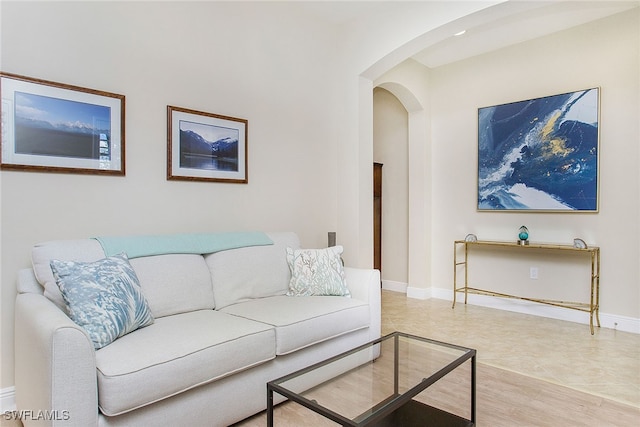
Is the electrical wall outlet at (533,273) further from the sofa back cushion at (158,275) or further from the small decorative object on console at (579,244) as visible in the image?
the sofa back cushion at (158,275)

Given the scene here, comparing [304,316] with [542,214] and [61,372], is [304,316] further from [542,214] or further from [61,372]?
[542,214]

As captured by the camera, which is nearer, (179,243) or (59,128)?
(59,128)

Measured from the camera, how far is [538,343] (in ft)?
10.1

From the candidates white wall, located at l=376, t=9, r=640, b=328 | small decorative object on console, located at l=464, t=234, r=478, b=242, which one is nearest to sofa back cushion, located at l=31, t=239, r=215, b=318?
white wall, located at l=376, t=9, r=640, b=328

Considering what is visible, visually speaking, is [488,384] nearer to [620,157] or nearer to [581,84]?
[620,157]

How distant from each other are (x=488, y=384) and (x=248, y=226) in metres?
2.02

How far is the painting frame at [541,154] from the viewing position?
353cm

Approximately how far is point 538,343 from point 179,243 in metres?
2.87

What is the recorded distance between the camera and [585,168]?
3537mm

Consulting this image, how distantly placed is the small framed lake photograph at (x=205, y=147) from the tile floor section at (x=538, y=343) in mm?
1922

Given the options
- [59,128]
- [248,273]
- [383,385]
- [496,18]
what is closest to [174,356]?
[383,385]

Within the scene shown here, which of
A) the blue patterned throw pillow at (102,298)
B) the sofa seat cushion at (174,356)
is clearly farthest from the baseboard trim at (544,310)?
the blue patterned throw pillow at (102,298)

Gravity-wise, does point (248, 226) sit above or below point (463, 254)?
above

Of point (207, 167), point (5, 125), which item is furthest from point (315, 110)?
point (5, 125)
